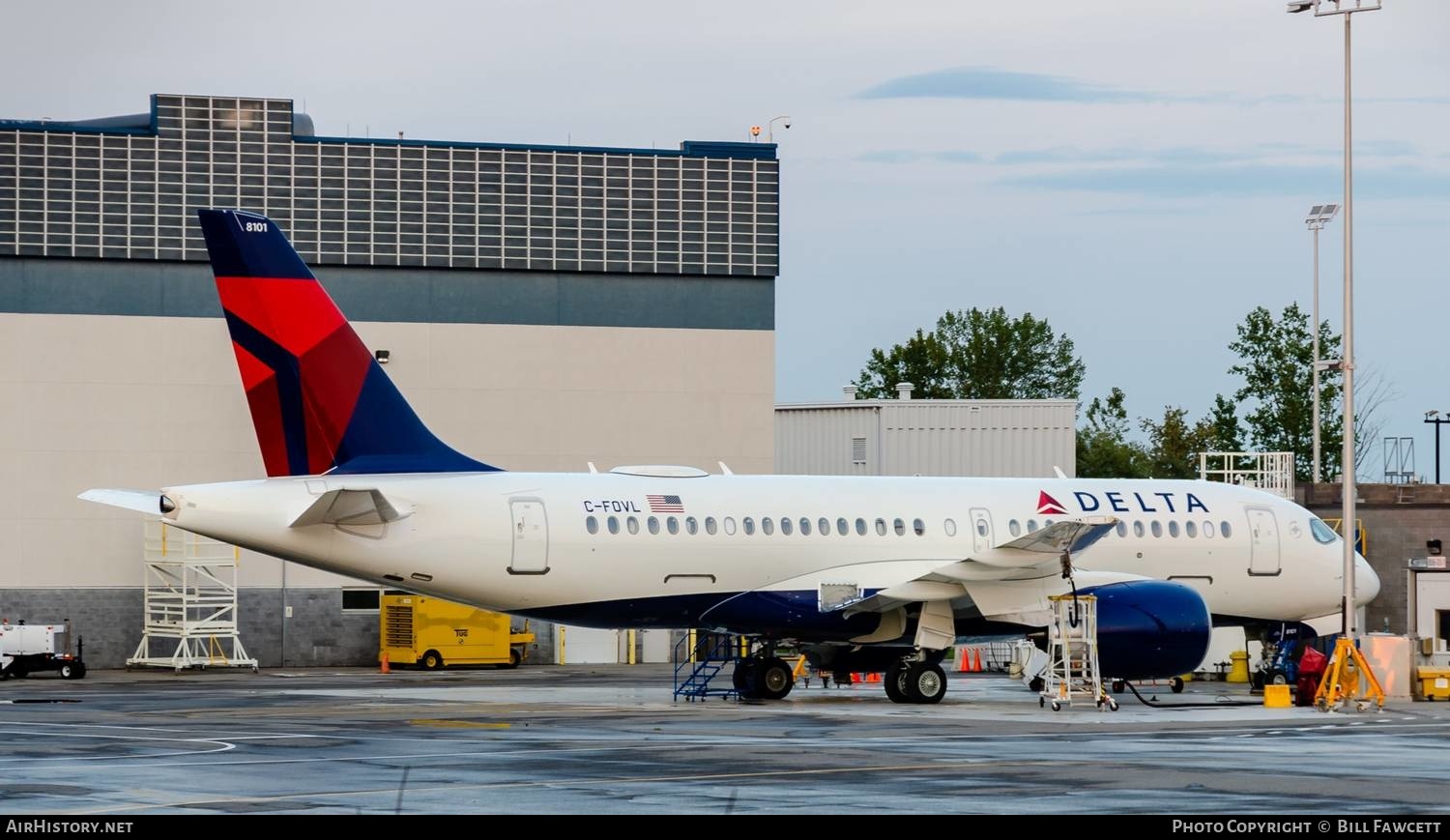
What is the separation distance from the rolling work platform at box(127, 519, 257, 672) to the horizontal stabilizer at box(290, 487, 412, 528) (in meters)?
18.5

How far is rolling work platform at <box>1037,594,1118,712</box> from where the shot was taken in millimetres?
29453

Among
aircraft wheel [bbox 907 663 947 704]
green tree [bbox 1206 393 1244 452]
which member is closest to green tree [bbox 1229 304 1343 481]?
green tree [bbox 1206 393 1244 452]

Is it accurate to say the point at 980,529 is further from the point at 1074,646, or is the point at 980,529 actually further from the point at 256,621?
the point at 256,621

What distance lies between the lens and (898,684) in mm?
30562

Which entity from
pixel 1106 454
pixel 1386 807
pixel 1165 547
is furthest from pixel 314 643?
pixel 1106 454

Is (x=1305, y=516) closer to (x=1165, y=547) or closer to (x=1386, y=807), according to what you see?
(x=1165, y=547)

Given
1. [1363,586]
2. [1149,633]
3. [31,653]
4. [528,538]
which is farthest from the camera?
[31,653]

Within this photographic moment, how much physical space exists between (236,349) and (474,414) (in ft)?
65.0

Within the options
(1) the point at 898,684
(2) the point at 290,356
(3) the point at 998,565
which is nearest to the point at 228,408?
(2) the point at 290,356

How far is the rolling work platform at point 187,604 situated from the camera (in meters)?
45.2

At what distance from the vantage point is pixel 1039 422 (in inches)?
2089

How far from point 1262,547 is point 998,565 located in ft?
23.0

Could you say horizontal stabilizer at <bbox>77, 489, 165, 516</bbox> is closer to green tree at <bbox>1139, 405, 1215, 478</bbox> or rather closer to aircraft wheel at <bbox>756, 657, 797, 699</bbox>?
aircraft wheel at <bbox>756, 657, 797, 699</bbox>

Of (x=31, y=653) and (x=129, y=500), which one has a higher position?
(x=129, y=500)
